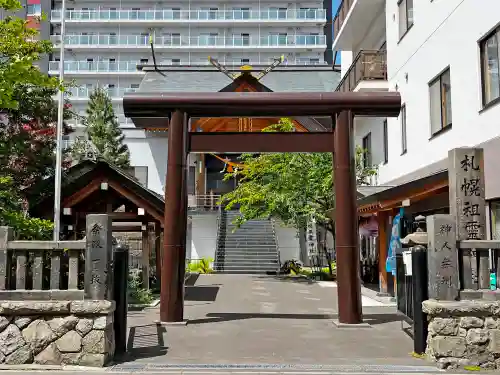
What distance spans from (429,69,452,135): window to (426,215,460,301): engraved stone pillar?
6935 mm

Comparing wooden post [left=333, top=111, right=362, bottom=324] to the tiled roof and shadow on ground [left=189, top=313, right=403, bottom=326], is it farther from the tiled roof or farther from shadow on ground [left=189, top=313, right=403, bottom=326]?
the tiled roof

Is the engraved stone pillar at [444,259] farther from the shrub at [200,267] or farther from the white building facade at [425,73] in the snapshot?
the shrub at [200,267]

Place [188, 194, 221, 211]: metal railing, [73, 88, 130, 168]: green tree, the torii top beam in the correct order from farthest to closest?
1. [73, 88, 130, 168]: green tree
2. [188, 194, 221, 211]: metal railing
3. the torii top beam

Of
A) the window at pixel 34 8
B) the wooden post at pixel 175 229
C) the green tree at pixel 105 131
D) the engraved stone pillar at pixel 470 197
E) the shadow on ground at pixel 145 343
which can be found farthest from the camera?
the window at pixel 34 8

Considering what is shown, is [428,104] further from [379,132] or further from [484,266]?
[484,266]

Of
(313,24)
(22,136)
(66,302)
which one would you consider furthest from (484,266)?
(313,24)

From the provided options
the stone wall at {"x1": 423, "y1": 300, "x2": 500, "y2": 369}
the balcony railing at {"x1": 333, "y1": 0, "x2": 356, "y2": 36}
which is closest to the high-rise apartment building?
the balcony railing at {"x1": 333, "y1": 0, "x2": 356, "y2": 36}

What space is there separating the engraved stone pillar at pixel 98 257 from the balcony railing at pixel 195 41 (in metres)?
46.8

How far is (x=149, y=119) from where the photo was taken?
1221 cm

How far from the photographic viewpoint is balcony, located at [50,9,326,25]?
175 feet

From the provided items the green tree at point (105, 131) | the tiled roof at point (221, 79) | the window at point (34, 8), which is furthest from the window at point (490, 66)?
the window at point (34, 8)

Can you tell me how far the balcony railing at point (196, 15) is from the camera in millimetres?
53438

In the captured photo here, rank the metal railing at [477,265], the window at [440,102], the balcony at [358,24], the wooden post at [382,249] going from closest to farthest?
the metal railing at [477,265] → the window at [440,102] → the wooden post at [382,249] → the balcony at [358,24]

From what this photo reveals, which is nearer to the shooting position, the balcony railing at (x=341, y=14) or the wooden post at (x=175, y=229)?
the wooden post at (x=175, y=229)
